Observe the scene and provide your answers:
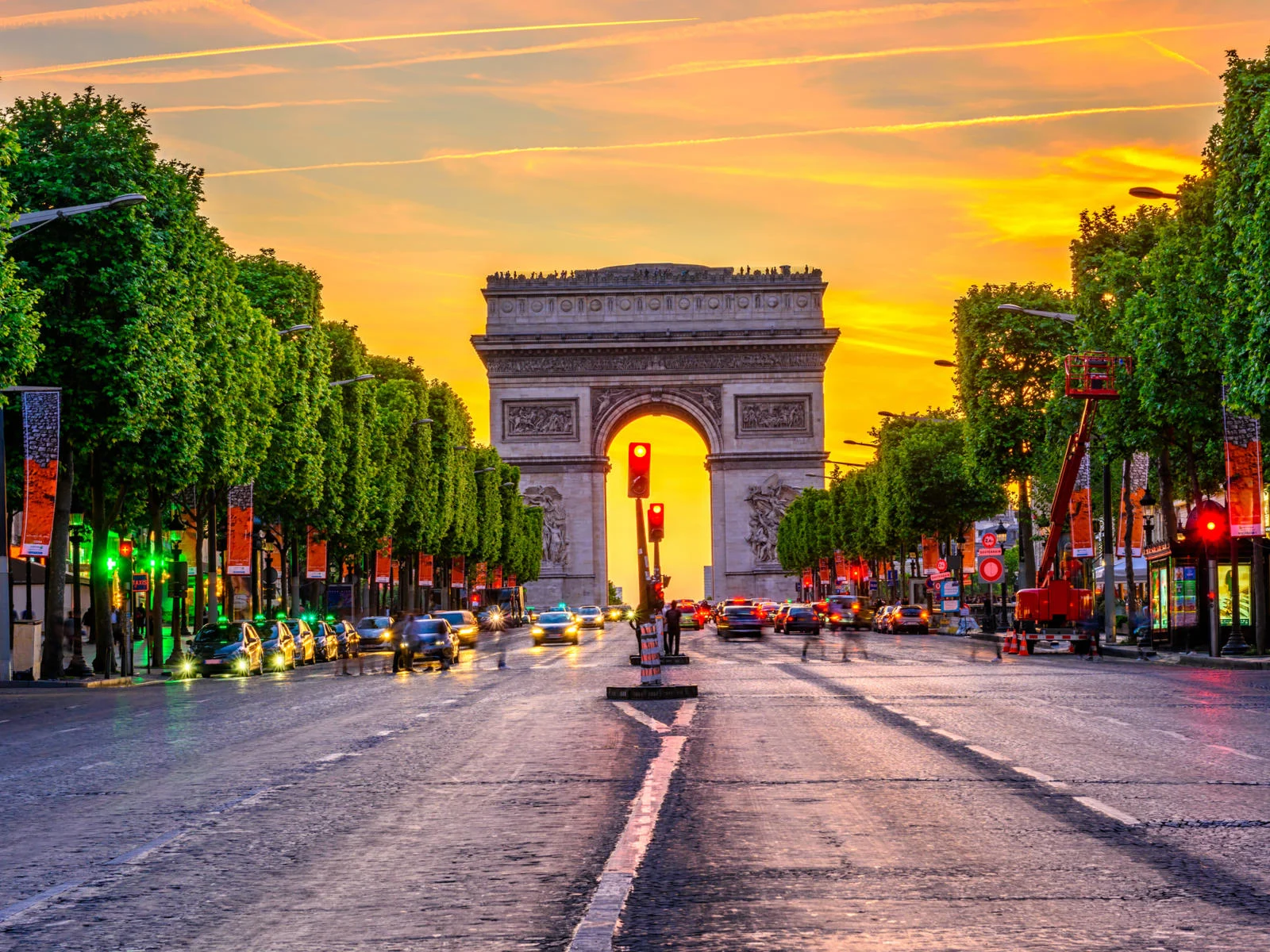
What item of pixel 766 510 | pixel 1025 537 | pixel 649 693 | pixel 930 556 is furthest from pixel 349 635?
pixel 766 510

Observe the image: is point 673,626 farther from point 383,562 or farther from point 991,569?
point 383,562

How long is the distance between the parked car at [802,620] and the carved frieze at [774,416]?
49224 millimetres

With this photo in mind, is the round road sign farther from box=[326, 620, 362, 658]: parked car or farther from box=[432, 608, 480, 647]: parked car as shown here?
box=[326, 620, 362, 658]: parked car

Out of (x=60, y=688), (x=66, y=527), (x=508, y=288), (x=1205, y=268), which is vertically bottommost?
(x=60, y=688)

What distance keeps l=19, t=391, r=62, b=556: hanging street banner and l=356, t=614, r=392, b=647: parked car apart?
2728cm

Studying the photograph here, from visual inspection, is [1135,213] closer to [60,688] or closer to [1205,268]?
[1205,268]

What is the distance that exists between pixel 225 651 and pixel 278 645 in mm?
5644

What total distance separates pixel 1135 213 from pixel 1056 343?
860 centimetres

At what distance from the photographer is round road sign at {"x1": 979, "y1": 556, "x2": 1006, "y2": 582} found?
68188 millimetres

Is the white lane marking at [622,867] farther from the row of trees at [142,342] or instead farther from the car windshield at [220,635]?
the car windshield at [220,635]

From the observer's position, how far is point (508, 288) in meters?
140

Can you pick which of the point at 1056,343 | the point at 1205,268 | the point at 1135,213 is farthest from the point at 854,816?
the point at 1056,343

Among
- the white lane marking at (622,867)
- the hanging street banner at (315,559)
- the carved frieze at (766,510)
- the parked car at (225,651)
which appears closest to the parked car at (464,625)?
the hanging street banner at (315,559)

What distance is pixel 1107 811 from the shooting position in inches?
524
